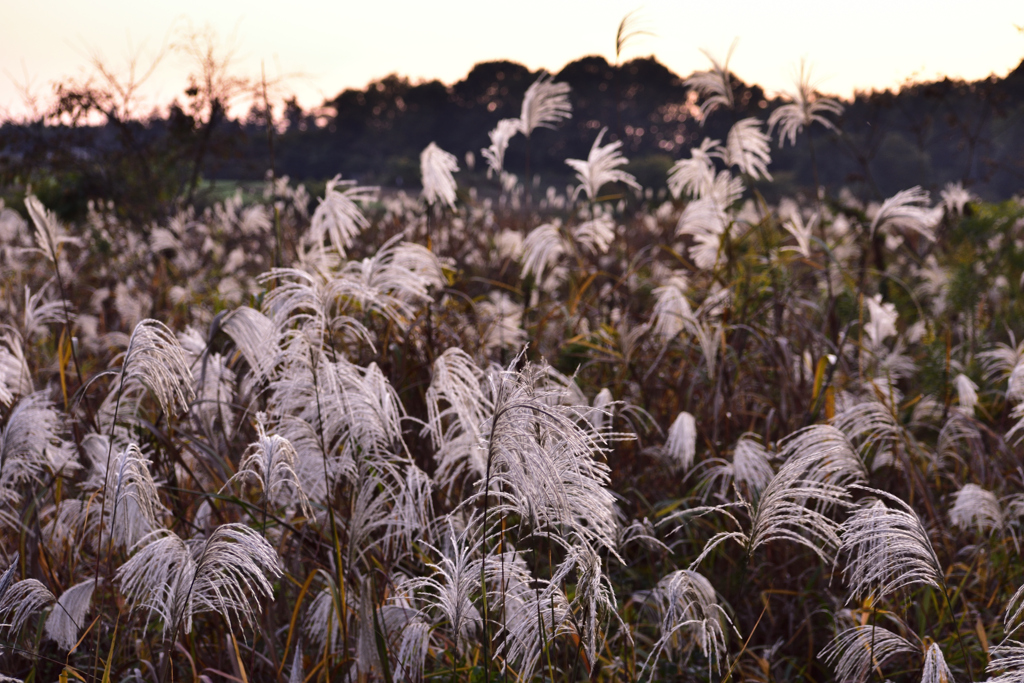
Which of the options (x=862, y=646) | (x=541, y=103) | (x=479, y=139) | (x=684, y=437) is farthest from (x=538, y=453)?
(x=479, y=139)

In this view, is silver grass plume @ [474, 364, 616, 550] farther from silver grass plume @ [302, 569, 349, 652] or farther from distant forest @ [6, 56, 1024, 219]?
distant forest @ [6, 56, 1024, 219]

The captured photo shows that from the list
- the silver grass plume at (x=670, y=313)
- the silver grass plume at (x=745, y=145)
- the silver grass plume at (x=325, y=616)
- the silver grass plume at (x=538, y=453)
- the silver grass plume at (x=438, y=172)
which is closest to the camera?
the silver grass plume at (x=538, y=453)

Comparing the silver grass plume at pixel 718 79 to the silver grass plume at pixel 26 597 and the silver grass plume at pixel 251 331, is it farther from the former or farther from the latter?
the silver grass plume at pixel 26 597

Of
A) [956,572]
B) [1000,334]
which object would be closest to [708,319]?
[956,572]

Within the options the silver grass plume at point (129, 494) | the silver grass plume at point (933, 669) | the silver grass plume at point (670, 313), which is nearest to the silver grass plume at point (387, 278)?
the silver grass plume at point (129, 494)

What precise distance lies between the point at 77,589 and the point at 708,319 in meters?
3.00

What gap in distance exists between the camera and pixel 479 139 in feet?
163

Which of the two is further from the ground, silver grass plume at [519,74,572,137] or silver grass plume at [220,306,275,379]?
silver grass plume at [519,74,572,137]

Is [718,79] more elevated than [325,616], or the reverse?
[718,79]

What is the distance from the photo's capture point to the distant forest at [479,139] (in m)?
10.0

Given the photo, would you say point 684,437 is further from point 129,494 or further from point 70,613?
point 70,613

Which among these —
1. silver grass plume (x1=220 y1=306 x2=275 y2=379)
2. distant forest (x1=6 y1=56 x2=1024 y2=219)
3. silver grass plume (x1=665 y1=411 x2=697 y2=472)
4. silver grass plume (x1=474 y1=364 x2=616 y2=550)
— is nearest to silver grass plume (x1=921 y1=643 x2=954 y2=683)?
silver grass plume (x1=474 y1=364 x2=616 y2=550)

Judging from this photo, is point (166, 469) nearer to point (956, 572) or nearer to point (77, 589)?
point (77, 589)

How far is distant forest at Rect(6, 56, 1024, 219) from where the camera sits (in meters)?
10.0
